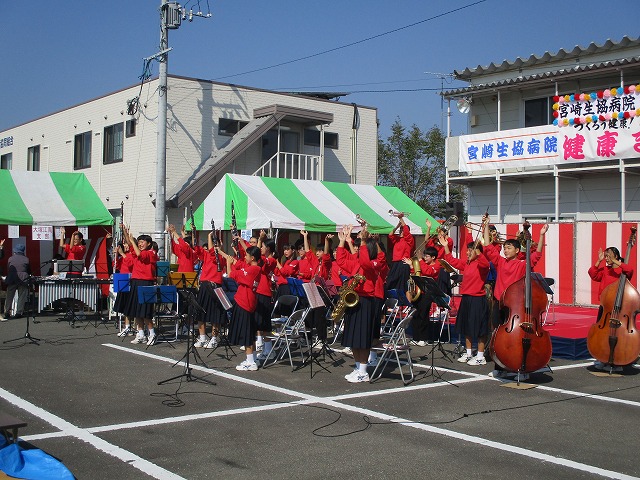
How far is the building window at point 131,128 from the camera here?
2408cm

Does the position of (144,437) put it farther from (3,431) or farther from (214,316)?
(214,316)

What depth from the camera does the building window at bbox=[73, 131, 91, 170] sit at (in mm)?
26938

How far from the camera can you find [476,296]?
10.6m

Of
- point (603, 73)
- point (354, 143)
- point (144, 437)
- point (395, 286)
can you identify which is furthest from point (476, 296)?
point (354, 143)

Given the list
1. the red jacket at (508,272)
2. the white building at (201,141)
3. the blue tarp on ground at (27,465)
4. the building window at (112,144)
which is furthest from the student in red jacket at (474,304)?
the building window at (112,144)

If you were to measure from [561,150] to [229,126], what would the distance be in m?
11.3

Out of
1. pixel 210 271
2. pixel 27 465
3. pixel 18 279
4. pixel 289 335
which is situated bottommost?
pixel 27 465

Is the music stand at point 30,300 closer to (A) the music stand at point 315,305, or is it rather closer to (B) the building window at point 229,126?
(A) the music stand at point 315,305

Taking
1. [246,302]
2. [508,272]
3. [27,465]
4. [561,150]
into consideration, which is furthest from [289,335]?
[561,150]

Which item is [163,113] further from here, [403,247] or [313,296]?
[313,296]

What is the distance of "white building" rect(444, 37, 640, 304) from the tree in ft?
50.4

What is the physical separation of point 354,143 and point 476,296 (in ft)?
56.3

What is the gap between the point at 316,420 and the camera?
7.23m

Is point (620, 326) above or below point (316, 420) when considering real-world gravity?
above
